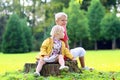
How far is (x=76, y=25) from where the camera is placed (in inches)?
1848

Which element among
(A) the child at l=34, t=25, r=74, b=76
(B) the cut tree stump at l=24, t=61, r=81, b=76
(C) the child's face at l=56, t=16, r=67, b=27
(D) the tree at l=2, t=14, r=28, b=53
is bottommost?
(D) the tree at l=2, t=14, r=28, b=53

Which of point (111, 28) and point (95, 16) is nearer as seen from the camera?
point (111, 28)

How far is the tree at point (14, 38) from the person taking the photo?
41594 millimetres

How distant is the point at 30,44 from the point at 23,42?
1661mm

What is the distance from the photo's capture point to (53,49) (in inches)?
293

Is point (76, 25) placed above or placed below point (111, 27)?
above

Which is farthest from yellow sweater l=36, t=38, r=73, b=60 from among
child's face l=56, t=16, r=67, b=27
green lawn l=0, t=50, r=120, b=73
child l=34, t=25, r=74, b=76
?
green lawn l=0, t=50, r=120, b=73

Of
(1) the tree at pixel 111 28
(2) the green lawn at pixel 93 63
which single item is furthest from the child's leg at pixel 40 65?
(1) the tree at pixel 111 28

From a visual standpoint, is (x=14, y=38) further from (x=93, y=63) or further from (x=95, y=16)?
(x=93, y=63)

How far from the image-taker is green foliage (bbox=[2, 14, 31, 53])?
41612 mm

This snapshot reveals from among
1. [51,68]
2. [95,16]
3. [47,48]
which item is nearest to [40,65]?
[51,68]

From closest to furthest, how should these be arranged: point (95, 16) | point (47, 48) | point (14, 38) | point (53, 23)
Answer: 1. point (47, 48)
2. point (14, 38)
3. point (53, 23)
4. point (95, 16)

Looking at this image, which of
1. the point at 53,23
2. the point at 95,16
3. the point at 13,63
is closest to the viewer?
the point at 13,63

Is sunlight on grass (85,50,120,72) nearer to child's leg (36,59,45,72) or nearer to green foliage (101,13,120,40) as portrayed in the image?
child's leg (36,59,45,72)
